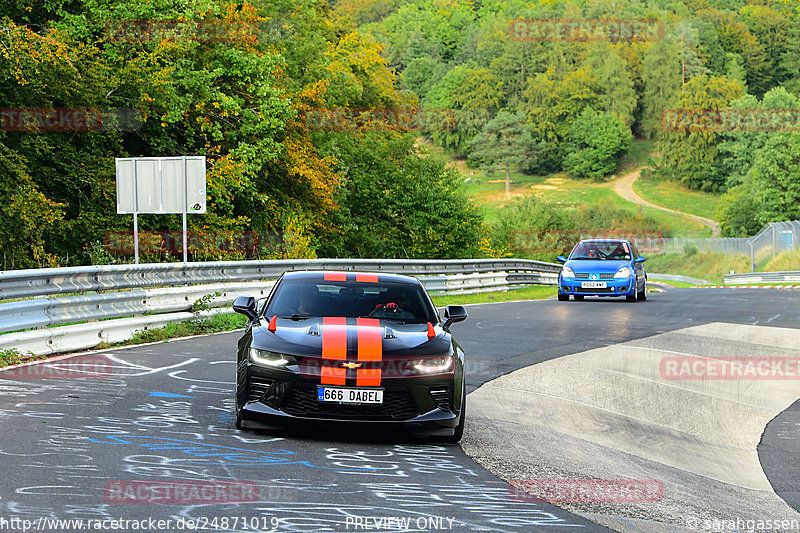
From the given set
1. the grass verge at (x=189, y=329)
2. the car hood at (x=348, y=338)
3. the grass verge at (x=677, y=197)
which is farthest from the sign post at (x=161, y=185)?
the grass verge at (x=677, y=197)

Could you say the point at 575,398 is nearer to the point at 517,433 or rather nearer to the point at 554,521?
the point at 517,433

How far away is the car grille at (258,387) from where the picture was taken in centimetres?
753

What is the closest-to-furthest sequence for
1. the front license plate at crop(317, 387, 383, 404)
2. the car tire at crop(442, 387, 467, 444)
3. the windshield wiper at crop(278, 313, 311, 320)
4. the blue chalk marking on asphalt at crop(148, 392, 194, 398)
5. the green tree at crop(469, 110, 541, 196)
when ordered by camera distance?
1. the front license plate at crop(317, 387, 383, 404)
2. the car tire at crop(442, 387, 467, 444)
3. the windshield wiper at crop(278, 313, 311, 320)
4. the blue chalk marking on asphalt at crop(148, 392, 194, 398)
5. the green tree at crop(469, 110, 541, 196)

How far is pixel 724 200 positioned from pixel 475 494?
127 m

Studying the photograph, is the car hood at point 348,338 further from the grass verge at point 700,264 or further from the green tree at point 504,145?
the green tree at point 504,145

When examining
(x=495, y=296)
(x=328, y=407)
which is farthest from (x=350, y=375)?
(x=495, y=296)

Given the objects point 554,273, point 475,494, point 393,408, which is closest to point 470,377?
point 393,408

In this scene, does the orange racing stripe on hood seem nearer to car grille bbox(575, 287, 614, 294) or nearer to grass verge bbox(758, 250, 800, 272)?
car grille bbox(575, 287, 614, 294)

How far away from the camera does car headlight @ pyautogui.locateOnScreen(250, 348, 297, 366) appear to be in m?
7.52

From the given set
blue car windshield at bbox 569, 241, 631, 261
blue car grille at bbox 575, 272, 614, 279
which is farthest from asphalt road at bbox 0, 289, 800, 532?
blue car windshield at bbox 569, 241, 631, 261

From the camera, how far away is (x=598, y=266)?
26906 mm

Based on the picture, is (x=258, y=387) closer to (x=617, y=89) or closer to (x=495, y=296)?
(x=495, y=296)

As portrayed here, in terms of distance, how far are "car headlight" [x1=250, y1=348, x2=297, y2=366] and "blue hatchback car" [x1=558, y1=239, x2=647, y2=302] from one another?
65.0 feet

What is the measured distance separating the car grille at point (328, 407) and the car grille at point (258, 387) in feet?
0.59
